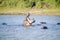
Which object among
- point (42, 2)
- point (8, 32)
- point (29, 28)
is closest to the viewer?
point (8, 32)

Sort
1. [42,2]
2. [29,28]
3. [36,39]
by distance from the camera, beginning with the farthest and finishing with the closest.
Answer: [42,2] → [29,28] → [36,39]

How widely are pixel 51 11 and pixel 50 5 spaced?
15.8 ft

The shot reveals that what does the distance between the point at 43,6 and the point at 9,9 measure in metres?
5.78

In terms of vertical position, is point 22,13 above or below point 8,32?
below

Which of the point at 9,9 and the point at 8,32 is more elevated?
the point at 8,32

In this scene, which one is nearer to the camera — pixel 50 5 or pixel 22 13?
pixel 22 13

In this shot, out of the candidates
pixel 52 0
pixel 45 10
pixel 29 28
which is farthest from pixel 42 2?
pixel 29 28

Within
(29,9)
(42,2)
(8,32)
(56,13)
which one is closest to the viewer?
(8,32)

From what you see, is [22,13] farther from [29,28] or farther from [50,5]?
[29,28]

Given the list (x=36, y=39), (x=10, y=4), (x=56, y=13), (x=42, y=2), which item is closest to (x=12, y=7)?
(x=10, y=4)

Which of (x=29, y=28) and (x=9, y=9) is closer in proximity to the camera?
A: (x=29, y=28)

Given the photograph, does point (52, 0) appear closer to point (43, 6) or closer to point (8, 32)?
point (43, 6)

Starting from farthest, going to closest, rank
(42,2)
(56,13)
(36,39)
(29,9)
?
(42,2)
(29,9)
(56,13)
(36,39)

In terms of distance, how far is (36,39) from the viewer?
916 inches
